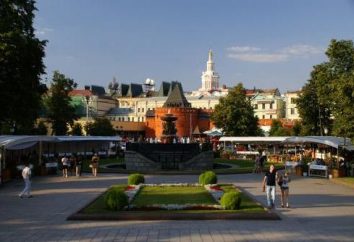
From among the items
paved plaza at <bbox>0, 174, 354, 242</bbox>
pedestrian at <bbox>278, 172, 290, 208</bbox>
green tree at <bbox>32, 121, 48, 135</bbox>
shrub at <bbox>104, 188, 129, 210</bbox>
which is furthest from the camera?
green tree at <bbox>32, 121, 48, 135</bbox>

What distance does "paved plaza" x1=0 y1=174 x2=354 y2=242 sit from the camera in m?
14.9

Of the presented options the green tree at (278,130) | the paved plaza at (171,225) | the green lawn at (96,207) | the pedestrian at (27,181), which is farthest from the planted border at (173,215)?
the green tree at (278,130)

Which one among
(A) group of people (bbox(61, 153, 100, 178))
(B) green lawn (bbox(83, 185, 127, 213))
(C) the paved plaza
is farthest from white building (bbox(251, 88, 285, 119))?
(B) green lawn (bbox(83, 185, 127, 213))

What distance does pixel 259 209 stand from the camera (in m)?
19.8

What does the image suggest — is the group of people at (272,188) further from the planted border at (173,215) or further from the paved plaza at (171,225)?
the planted border at (173,215)

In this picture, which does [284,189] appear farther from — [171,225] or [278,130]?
[278,130]

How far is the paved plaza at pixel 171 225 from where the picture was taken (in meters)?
14.9

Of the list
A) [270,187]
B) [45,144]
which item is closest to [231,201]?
[270,187]

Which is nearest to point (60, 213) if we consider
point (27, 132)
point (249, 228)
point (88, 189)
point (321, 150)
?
point (249, 228)

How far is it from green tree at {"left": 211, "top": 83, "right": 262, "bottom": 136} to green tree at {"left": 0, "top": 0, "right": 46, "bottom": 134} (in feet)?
154

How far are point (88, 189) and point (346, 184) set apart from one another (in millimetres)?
14966

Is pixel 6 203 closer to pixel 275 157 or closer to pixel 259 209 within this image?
pixel 259 209

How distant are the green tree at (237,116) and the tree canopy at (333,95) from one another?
12.2m

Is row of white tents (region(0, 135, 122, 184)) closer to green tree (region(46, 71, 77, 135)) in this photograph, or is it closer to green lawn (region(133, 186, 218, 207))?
green tree (region(46, 71, 77, 135))
